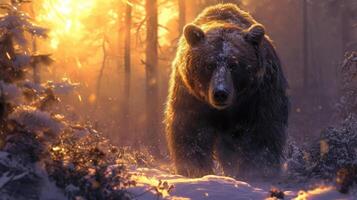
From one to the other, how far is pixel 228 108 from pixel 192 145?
75 cm

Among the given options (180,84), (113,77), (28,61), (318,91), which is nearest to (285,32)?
(318,91)

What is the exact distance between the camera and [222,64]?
24.8 feet

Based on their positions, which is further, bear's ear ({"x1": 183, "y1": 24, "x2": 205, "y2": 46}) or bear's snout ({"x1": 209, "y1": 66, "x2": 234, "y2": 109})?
bear's ear ({"x1": 183, "y1": 24, "x2": 205, "y2": 46})

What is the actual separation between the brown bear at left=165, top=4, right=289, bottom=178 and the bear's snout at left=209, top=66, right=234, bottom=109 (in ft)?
0.14

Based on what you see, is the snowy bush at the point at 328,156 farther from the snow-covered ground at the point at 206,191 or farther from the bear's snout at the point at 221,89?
the bear's snout at the point at 221,89

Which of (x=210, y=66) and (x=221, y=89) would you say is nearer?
(x=221, y=89)

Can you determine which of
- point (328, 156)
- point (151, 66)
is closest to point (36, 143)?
point (328, 156)

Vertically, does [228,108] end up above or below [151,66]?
below

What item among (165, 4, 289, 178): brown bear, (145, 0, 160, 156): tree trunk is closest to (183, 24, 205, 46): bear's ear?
(165, 4, 289, 178): brown bear

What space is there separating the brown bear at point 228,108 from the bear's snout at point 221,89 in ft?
0.14

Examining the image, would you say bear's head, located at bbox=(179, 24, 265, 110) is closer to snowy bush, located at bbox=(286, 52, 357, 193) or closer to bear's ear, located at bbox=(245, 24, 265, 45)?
bear's ear, located at bbox=(245, 24, 265, 45)

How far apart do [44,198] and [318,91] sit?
3950 cm

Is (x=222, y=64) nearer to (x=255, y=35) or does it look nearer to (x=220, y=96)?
(x=220, y=96)

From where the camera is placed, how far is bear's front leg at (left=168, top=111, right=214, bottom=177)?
8047 mm
